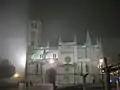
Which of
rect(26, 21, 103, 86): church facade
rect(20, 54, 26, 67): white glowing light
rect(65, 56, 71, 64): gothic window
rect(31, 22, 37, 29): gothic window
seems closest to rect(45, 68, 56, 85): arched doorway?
rect(26, 21, 103, 86): church facade

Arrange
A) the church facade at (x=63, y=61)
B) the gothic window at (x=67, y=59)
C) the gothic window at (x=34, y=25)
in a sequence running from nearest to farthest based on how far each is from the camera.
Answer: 1. the church facade at (x=63, y=61)
2. the gothic window at (x=67, y=59)
3. the gothic window at (x=34, y=25)

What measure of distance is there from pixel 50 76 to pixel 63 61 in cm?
36

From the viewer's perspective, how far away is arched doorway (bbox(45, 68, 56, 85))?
408cm

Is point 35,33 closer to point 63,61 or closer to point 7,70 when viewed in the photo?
point 63,61

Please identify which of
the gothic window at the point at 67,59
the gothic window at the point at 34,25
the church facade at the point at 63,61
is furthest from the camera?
the gothic window at the point at 34,25

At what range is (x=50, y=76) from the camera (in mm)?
4105

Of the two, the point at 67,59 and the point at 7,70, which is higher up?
the point at 67,59


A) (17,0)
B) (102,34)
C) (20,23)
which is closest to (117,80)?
(102,34)

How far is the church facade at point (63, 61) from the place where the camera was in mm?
4070

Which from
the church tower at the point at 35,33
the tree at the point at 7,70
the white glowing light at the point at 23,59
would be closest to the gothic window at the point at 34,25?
the church tower at the point at 35,33

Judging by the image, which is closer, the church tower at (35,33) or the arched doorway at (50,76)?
the arched doorway at (50,76)

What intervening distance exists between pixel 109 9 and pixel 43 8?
1265mm

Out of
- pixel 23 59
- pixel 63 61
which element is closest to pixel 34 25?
pixel 23 59

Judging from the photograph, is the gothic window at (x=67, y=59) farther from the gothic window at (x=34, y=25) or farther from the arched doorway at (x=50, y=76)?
the gothic window at (x=34, y=25)
